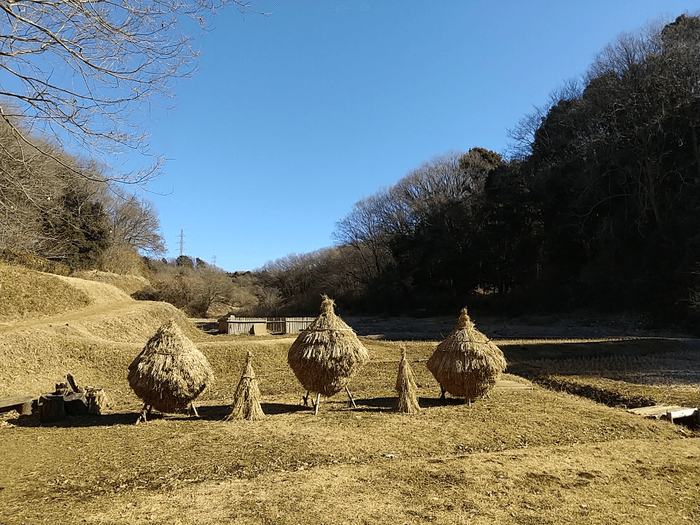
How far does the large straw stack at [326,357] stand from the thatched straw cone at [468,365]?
1.65 m

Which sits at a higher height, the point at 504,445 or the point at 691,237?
the point at 691,237

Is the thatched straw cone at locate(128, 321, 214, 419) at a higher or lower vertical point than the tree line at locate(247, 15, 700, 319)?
lower

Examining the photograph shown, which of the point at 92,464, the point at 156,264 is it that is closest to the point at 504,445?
the point at 92,464

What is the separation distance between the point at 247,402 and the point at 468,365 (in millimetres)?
4133

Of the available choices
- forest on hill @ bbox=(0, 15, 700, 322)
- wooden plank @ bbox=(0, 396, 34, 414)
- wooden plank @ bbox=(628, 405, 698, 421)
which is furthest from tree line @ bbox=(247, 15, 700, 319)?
wooden plank @ bbox=(0, 396, 34, 414)

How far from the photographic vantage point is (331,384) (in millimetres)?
8914

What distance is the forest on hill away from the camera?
25312 mm

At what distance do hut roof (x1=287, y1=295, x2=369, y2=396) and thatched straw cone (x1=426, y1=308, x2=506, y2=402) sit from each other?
1651mm

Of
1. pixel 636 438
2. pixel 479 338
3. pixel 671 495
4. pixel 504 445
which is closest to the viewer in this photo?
pixel 671 495

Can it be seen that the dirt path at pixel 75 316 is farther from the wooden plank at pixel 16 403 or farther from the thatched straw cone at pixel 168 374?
the thatched straw cone at pixel 168 374

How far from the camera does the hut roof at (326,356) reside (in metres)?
8.79

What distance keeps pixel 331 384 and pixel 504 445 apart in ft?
10.6

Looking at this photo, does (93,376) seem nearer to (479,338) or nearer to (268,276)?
(479,338)

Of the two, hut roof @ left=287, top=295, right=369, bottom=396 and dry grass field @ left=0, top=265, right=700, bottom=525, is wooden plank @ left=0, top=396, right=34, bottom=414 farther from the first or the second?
hut roof @ left=287, top=295, right=369, bottom=396
